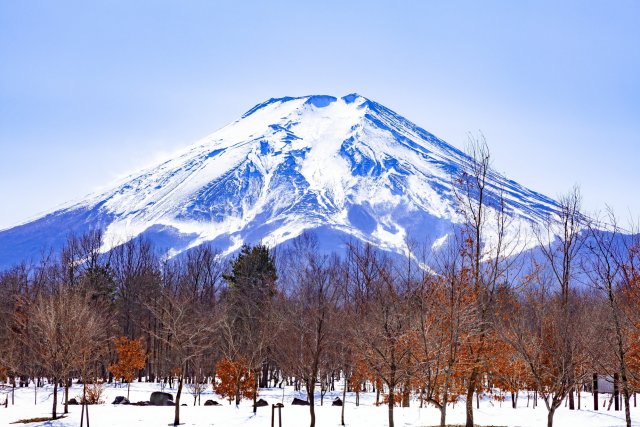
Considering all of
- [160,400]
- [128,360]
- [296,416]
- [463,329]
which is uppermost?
[463,329]

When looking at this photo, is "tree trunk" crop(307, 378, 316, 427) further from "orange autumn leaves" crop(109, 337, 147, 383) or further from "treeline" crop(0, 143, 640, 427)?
"orange autumn leaves" crop(109, 337, 147, 383)

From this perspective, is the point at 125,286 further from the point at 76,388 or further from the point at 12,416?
the point at 12,416

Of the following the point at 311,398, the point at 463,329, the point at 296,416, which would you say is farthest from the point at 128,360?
the point at 463,329

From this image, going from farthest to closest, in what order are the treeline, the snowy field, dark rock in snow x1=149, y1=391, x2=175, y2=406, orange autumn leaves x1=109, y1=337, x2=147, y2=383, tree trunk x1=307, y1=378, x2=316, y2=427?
orange autumn leaves x1=109, y1=337, x2=147, y2=383, dark rock in snow x1=149, y1=391, x2=175, y2=406, the snowy field, tree trunk x1=307, y1=378, x2=316, y2=427, the treeline

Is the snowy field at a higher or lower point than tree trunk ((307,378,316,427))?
lower

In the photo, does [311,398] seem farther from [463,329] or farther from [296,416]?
[463,329]

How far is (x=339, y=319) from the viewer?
32719 mm

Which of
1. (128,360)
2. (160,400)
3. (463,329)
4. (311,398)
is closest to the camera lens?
(463,329)

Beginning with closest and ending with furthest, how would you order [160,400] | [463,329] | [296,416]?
[463,329], [296,416], [160,400]

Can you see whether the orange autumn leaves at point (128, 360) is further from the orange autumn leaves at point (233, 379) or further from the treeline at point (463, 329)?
the orange autumn leaves at point (233, 379)

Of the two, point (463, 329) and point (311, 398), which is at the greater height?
point (463, 329)

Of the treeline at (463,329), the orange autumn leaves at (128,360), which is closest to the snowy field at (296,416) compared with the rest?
the treeline at (463,329)

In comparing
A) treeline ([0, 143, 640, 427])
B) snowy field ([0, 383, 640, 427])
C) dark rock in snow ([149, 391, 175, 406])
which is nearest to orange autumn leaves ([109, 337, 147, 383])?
treeline ([0, 143, 640, 427])

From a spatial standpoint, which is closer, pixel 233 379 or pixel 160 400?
pixel 160 400
